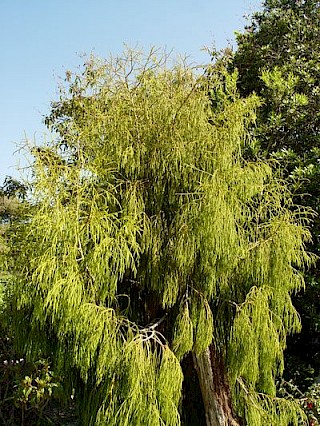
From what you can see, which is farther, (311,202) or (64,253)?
(311,202)

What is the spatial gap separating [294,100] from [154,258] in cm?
291

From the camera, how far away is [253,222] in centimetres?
476

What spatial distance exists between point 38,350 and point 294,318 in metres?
2.28

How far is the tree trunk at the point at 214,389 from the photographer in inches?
174

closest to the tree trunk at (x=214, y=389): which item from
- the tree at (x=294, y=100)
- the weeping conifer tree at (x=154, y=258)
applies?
the weeping conifer tree at (x=154, y=258)

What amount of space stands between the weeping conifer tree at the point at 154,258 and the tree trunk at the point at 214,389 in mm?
11

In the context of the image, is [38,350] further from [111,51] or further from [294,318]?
[111,51]

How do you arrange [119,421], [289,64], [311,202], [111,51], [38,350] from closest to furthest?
[119,421] → [38,350] → [111,51] → [311,202] → [289,64]

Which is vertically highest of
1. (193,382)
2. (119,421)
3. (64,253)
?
(64,253)

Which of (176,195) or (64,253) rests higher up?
(176,195)

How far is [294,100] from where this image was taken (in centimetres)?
590

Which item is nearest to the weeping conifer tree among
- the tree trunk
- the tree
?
the tree trunk

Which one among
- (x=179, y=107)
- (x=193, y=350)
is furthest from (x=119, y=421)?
(x=179, y=107)

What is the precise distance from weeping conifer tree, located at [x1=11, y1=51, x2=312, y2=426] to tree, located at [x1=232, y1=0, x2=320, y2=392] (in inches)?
45.8
